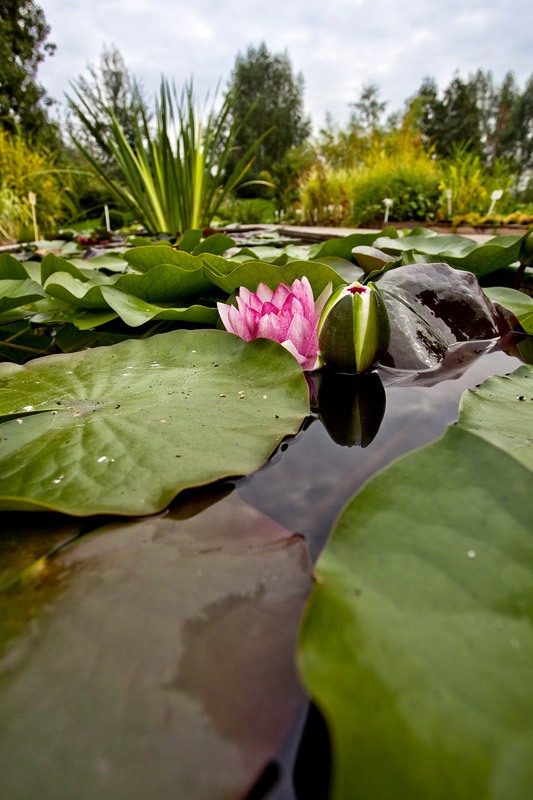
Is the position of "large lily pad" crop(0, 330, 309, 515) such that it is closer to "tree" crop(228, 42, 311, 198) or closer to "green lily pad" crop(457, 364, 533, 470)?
"green lily pad" crop(457, 364, 533, 470)

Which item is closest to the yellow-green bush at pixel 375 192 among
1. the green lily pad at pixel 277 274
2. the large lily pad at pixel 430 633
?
the green lily pad at pixel 277 274

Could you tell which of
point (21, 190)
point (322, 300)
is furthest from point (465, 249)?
point (21, 190)

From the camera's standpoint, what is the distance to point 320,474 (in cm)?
39

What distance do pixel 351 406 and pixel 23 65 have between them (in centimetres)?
1655

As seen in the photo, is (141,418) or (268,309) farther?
(268,309)

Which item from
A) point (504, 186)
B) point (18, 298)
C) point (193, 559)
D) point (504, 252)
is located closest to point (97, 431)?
point (193, 559)

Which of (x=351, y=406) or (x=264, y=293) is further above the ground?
(x=264, y=293)

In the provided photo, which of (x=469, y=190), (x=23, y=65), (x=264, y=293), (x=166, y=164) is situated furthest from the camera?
(x=23, y=65)

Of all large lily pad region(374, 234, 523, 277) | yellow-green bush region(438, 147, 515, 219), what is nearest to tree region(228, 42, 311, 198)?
yellow-green bush region(438, 147, 515, 219)

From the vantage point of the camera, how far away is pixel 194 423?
0.44 metres

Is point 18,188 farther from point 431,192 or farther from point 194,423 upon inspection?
point 194,423

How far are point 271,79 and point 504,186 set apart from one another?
16552mm

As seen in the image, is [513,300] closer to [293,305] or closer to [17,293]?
[293,305]

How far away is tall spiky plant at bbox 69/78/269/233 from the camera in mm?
1945
